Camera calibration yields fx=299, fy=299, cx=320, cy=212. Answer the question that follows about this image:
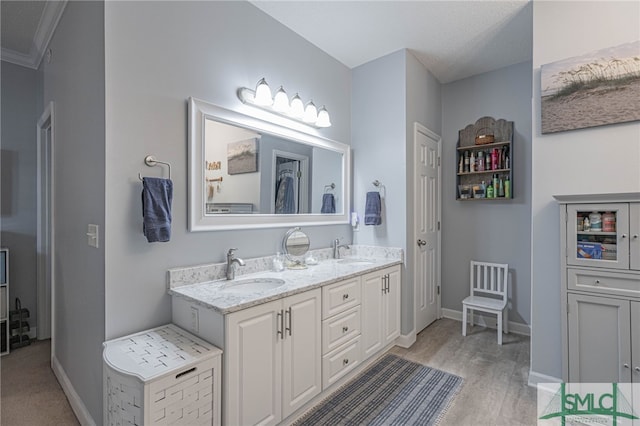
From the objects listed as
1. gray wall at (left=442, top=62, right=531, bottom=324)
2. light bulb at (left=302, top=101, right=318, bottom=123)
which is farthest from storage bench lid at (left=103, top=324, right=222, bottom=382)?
gray wall at (left=442, top=62, right=531, bottom=324)

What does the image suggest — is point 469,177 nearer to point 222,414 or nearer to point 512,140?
point 512,140

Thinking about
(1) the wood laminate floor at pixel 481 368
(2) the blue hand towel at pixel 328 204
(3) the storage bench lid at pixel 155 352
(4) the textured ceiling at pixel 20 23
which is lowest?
(1) the wood laminate floor at pixel 481 368

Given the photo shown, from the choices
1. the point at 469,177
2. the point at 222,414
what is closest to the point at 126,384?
the point at 222,414

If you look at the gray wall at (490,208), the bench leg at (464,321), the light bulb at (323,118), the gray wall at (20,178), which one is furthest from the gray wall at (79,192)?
the gray wall at (490,208)

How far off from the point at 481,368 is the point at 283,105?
2.65m

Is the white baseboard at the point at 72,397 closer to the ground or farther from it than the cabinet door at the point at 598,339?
closer to the ground

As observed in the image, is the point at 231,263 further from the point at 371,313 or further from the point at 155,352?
the point at 371,313

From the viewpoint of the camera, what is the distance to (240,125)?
212 centimetres

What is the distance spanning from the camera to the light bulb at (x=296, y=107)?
2441 mm

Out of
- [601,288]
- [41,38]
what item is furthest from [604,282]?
[41,38]

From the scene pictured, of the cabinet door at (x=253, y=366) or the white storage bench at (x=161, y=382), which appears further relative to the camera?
the cabinet door at (x=253, y=366)

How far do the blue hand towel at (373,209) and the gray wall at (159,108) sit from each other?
108 centimetres

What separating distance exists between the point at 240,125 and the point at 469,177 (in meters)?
2.72

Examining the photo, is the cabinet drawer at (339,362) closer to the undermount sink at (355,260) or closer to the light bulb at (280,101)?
the undermount sink at (355,260)
